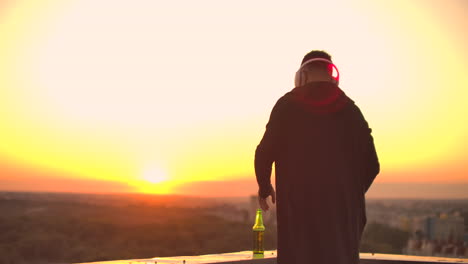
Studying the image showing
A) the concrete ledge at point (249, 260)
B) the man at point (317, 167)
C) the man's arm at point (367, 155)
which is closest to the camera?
the man at point (317, 167)

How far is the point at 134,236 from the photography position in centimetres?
1861

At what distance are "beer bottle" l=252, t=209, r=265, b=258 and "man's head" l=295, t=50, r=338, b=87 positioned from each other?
1.69 meters

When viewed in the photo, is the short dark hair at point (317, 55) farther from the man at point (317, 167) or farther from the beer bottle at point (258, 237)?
the beer bottle at point (258, 237)

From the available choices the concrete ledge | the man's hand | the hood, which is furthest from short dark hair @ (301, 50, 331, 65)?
the concrete ledge

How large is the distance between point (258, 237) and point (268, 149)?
1.75 m

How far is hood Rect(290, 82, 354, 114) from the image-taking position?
3174 mm

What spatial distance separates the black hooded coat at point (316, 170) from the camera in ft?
10.1

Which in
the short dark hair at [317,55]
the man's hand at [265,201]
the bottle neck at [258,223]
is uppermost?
→ the short dark hair at [317,55]

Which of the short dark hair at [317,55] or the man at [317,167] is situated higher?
the short dark hair at [317,55]

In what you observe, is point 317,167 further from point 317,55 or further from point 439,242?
point 439,242

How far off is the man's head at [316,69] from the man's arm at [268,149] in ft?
0.57

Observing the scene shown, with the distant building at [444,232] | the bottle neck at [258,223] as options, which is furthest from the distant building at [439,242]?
the bottle neck at [258,223]

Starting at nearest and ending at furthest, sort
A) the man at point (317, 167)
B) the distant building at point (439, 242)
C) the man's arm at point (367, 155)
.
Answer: the man at point (317, 167), the man's arm at point (367, 155), the distant building at point (439, 242)

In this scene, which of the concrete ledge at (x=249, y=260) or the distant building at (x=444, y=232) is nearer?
the concrete ledge at (x=249, y=260)
